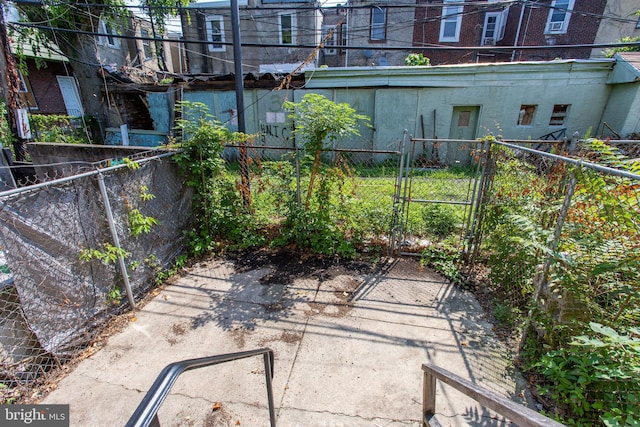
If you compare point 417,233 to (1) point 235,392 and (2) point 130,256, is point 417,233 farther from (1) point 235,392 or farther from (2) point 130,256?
(2) point 130,256

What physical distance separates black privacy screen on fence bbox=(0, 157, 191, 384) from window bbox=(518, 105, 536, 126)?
1173 cm

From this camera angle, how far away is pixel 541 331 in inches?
105

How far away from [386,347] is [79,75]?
14.3 meters

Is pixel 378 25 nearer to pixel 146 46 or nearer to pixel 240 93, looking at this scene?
pixel 146 46

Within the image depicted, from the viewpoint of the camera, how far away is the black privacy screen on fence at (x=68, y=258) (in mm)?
2377

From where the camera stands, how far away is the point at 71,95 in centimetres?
1497

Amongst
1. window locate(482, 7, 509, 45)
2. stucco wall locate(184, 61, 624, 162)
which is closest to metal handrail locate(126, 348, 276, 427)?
stucco wall locate(184, 61, 624, 162)

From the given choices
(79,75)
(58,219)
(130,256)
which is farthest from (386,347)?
(79,75)

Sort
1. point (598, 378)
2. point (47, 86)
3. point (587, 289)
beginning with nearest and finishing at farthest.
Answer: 1. point (598, 378)
2. point (587, 289)
3. point (47, 86)

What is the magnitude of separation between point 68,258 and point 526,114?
13040 millimetres

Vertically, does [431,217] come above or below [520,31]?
below

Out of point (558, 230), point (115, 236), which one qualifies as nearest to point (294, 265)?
point (115, 236)

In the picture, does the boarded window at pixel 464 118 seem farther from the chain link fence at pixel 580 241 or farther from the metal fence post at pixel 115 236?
the metal fence post at pixel 115 236

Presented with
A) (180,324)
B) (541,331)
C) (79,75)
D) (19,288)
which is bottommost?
(180,324)
